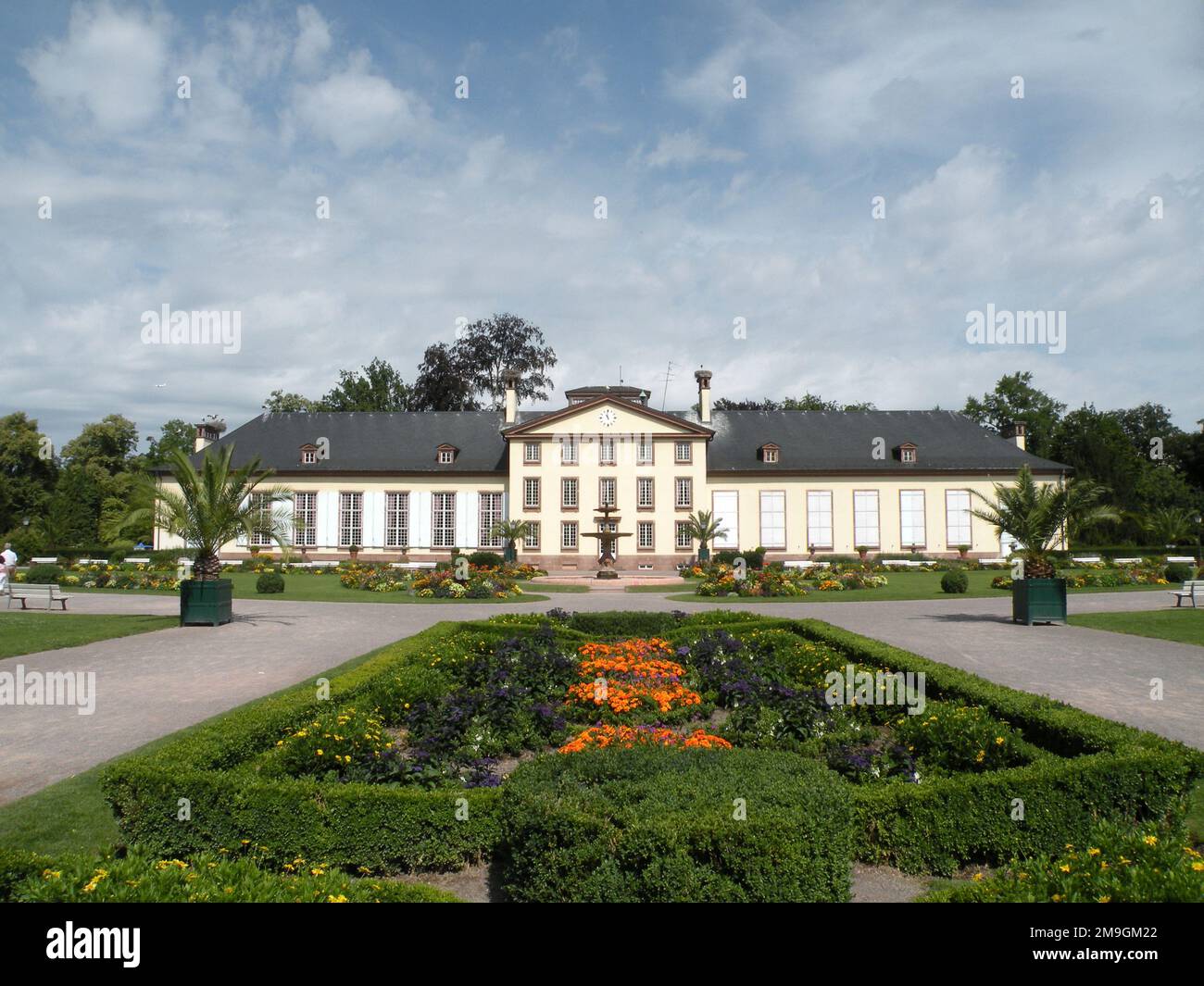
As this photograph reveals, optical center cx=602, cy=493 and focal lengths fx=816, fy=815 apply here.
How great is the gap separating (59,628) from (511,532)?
24.8 m

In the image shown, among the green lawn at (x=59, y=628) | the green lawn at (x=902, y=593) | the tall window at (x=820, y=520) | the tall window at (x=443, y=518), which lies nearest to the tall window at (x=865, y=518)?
the tall window at (x=820, y=520)

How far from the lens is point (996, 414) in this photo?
69.7 metres

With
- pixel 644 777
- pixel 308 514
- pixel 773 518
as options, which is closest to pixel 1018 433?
pixel 773 518

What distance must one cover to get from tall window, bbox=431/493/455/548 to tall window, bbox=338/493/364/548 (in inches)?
161

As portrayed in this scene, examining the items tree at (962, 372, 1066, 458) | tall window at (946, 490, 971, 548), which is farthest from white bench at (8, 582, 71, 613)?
tree at (962, 372, 1066, 458)

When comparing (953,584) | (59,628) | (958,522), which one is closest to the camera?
(59,628)

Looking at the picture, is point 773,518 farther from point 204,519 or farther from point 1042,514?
point 204,519

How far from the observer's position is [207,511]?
18.0 m

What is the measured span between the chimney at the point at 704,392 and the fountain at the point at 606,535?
9.67 meters

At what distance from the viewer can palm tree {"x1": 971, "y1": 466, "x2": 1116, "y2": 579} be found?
18.3 metres

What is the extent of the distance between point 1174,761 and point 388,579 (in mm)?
25688

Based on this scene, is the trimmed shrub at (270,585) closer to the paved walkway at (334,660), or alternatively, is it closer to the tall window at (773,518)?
the paved walkway at (334,660)
